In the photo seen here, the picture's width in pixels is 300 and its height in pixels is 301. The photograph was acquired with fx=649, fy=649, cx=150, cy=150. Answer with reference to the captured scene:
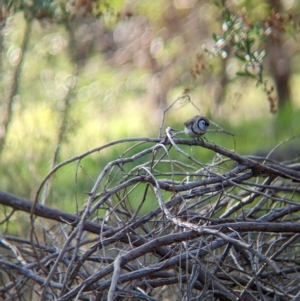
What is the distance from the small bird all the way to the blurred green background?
1.86m

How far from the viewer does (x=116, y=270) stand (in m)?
2.14

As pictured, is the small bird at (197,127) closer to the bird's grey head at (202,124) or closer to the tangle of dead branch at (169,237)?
the bird's grey head at (202,124)

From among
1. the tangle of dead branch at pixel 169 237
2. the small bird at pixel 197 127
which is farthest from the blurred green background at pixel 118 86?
the tangle of dead branch at pixel 169 237

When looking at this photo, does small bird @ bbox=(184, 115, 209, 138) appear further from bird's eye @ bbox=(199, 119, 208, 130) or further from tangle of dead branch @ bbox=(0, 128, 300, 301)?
tangle of dead branch @ bbox=(0, 128, 300, 301)

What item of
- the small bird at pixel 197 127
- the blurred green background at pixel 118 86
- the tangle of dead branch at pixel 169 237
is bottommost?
the tangle of dead branch at pixel 169 237

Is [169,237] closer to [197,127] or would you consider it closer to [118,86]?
[197,127]

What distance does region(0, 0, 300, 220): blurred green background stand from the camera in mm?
5629

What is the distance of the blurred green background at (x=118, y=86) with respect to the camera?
563cm

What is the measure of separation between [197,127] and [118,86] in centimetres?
561

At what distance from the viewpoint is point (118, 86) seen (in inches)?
351

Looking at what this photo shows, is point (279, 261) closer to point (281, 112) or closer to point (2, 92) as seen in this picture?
A: point (2, 92)

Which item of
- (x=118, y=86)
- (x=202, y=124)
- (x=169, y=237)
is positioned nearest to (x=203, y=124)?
(x=202, y=124)

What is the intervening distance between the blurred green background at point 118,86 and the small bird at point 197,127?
1863mm

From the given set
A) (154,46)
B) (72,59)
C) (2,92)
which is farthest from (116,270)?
(154,46)
